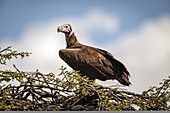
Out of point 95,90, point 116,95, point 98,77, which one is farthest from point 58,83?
point 98,77

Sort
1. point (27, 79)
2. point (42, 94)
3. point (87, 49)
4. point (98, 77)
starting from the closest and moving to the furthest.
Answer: point (27, 79) < point (42, 94) < point (98, 77) < point (87, 49)

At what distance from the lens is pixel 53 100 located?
170 cm

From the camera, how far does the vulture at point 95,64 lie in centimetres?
301

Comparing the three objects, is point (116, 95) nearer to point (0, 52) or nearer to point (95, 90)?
point (95, 90)

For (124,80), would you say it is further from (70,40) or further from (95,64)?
(70,40)

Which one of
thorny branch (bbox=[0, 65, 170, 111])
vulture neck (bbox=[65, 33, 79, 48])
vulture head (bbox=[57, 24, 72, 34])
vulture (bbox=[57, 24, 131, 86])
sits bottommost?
thorny branch (bbox=[0, 65, 170, 111])

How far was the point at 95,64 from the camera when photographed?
127 inches

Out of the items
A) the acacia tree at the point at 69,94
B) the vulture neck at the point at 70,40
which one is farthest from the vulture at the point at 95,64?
the acacia tree at the point at 69,94

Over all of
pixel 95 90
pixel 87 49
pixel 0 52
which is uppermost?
pixel 87 49

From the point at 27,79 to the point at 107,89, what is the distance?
58 cm

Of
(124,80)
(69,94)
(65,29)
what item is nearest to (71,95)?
(69,94)

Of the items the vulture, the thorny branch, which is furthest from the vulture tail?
the thorny branch

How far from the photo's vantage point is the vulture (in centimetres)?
301

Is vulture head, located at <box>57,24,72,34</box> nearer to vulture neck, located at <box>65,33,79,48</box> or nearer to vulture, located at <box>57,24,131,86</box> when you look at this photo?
vulture neck, located at <box>65,33,79,48</box>
